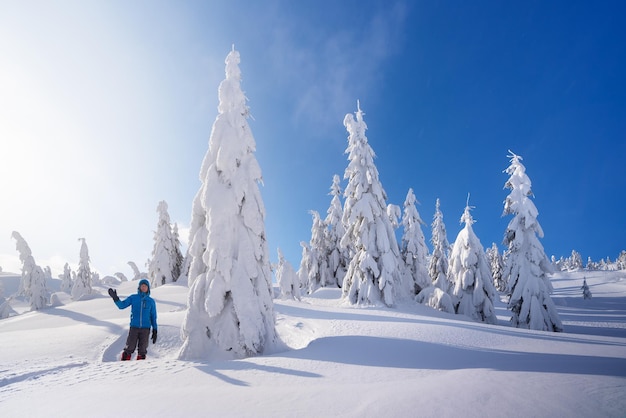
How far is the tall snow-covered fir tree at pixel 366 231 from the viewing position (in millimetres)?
20734

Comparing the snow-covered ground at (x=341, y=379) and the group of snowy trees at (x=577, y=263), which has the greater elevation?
the group of snowy trees at (x=577, y=263)

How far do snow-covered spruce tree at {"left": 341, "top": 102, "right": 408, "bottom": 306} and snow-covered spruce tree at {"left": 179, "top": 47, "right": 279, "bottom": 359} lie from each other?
12.4 metres

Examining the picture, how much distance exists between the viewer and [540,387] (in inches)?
157

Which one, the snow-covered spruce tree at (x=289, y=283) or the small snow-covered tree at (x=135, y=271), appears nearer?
the snow-covered spruce tree at (x=289, y=283)

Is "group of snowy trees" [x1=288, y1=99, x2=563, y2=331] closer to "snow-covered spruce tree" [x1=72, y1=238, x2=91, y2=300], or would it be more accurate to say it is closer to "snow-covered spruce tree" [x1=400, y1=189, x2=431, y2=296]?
"snow-covered spruce tree" [x1=400, y1=189, x2=431, y2=296]

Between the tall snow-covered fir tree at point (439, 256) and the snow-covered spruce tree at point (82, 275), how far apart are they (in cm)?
4426

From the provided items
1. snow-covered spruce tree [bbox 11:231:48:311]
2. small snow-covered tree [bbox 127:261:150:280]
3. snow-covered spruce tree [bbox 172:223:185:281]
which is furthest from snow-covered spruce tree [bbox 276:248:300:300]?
small snow-covered tree [bbox 127:261:150:280]

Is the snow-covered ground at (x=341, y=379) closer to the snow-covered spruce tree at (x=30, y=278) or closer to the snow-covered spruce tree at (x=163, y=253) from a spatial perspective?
the snow-covered spruce tree at (x=163, y=253)

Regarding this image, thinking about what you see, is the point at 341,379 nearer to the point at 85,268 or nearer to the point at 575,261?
the point at 85,268

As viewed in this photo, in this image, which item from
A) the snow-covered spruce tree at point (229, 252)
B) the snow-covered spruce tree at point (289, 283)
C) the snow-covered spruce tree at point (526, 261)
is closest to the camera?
the snow-covered spruce tree at point (229, 252)

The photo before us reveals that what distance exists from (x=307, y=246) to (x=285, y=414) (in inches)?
1423

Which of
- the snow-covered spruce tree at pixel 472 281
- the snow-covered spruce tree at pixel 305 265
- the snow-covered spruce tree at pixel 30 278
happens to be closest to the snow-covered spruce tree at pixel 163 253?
the snow-covered spruce tree at pixel 30 278

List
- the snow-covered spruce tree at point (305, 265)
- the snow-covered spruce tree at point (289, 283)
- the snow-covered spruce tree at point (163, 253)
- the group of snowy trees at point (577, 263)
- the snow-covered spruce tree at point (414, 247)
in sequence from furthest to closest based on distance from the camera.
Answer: the group of snowy trees at point (577, 263) < the snow-covered spruce tree at point (305, 265) < the snow-covered spruce tree at point (163, 253) < the snow-covered spruce tree at point (414, 247) < the snow-covered spruce tree at point (289, 283)

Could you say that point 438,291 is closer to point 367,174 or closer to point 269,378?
point 367,174
